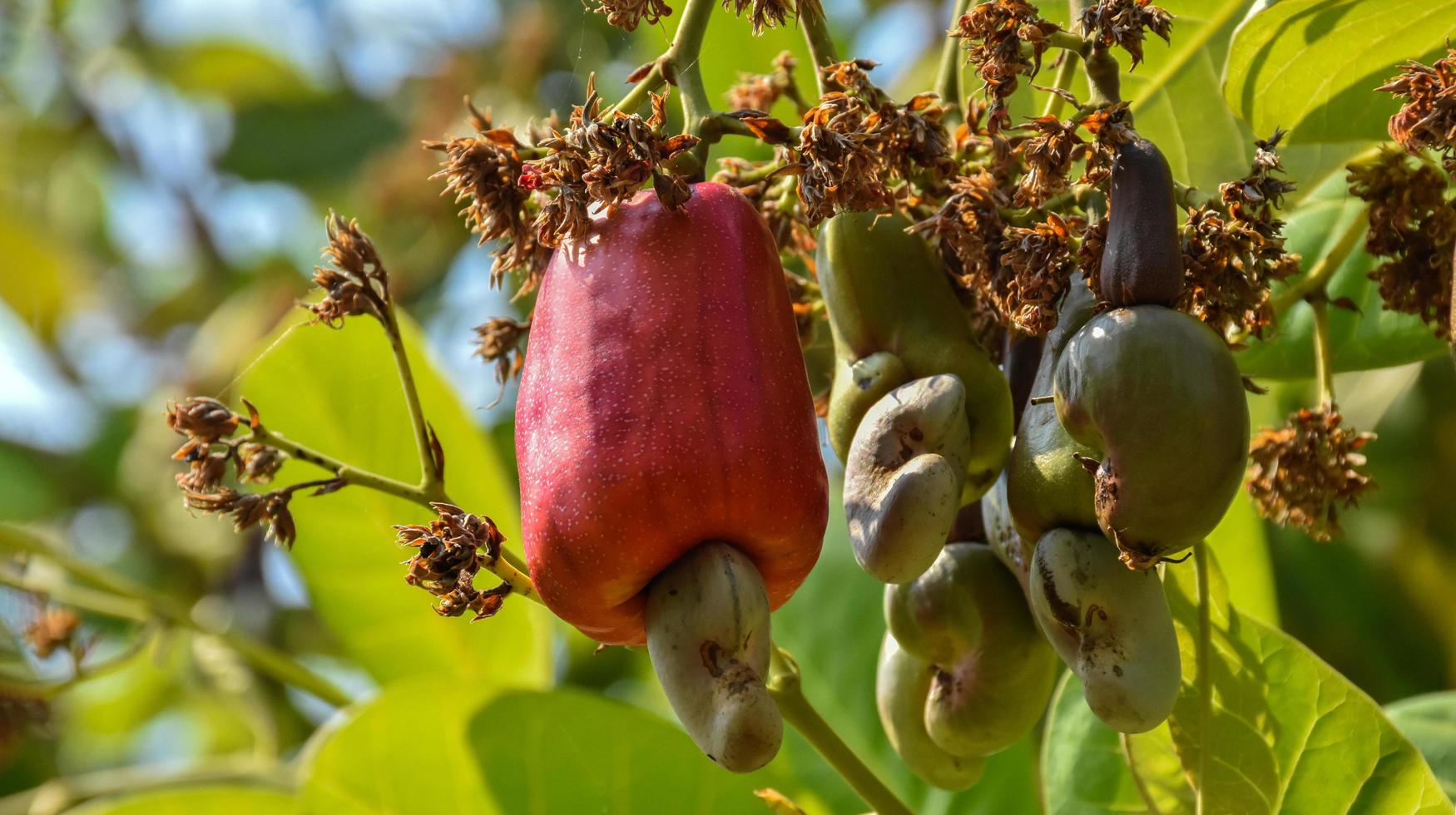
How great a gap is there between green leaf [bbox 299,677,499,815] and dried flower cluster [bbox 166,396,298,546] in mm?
542

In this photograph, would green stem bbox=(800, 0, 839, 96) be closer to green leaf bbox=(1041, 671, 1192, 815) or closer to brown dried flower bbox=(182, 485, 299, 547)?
brown dried flower bbox=(182, 485, 299, 547)

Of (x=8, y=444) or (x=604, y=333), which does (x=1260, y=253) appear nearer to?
(x=604, y=333)

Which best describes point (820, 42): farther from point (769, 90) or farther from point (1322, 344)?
point (1322, 344)

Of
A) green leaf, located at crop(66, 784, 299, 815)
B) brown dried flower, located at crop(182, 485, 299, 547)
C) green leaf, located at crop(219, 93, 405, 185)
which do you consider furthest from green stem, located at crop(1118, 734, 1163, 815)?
green leaf, located at crop(219, 93, 405, 185)

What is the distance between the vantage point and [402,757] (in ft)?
5.49

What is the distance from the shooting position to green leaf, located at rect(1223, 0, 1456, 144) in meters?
1.21

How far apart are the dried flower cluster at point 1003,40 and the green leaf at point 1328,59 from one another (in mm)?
298

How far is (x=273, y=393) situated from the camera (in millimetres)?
1828

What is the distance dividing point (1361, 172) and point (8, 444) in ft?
9.27

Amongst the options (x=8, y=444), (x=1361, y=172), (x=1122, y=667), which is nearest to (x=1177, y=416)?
(x=1122, y=667)

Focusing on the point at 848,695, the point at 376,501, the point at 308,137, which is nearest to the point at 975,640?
the point at 848,695

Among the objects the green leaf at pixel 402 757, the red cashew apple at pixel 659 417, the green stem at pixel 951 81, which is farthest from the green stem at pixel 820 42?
the green leaf at pixel 402 757

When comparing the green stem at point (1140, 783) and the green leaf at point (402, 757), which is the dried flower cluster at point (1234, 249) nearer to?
the green stem at point (1140, 783)

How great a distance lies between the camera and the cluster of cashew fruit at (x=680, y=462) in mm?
922
